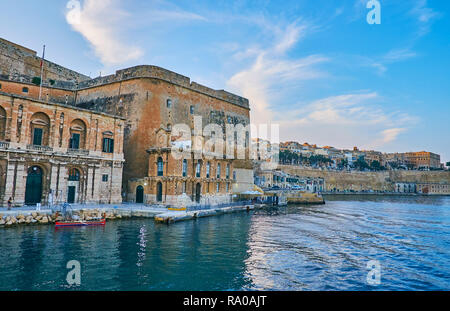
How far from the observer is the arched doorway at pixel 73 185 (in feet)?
99.9

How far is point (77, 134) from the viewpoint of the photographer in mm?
31781

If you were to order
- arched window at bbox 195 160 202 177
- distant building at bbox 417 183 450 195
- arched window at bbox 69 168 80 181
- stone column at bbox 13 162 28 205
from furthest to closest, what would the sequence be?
distant building at bbox 417 183 450 195 < arched window at bbox 195 160 202 177 < arched window at bbox 69 168 80 181 < stone column at bbox 13 162 28 205

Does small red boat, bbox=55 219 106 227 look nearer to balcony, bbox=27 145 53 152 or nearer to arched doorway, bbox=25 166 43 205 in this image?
arched doorway, bbox=25 166 43 205

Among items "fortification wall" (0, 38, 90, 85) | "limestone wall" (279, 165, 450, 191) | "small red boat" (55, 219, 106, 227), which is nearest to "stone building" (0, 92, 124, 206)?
"small red boat" (55, 219, 106, 227)

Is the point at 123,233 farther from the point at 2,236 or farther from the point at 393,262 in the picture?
the point at 393,262

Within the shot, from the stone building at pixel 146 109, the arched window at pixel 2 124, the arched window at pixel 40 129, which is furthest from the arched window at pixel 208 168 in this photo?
the arched window at pixel 2 124

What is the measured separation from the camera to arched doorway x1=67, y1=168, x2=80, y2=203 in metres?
30.5

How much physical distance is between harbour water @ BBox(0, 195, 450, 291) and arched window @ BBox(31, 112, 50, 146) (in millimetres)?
10037

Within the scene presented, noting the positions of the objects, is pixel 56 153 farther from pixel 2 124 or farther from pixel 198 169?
pixel 198 169

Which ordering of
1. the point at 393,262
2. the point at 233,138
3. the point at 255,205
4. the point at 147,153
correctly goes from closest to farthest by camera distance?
the point at 393,262
the point at 147,153
the point at 255,205
the point at 233,138

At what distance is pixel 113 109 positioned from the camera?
41.8 m

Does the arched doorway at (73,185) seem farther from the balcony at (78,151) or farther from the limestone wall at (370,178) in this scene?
the limestone wall at (370,178)
